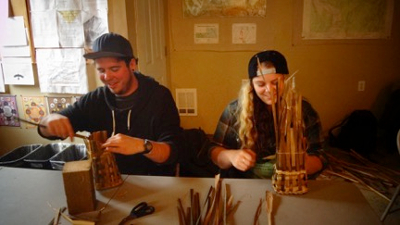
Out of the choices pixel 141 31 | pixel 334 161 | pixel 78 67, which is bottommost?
pixel 334 161

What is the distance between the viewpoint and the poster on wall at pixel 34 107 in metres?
2.22

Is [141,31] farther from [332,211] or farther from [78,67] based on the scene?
[332,211]

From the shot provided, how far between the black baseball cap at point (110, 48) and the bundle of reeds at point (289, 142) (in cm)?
78

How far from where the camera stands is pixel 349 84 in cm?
326

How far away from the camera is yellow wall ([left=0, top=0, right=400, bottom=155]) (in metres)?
3.15

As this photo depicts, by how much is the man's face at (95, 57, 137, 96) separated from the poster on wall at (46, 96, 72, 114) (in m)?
0.86

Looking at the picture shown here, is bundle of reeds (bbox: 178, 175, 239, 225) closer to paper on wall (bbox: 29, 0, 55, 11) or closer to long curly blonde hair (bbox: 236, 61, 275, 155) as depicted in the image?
long curly blonde hair (bbox: 236, 61, 275, 155)

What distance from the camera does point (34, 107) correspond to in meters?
2.24

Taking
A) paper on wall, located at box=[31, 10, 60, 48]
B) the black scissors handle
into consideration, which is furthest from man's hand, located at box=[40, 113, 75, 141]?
paper on wall, located at box=[31, 10, 60, 48]

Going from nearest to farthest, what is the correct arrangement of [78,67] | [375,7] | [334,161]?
[78,67] → [334,161] → [375,7]

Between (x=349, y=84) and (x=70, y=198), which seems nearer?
(x=70, y=198)

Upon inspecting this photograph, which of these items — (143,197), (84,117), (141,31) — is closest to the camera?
(143,197)

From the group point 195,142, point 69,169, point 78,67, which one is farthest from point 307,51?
point 69,169

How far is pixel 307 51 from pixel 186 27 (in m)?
1.36
